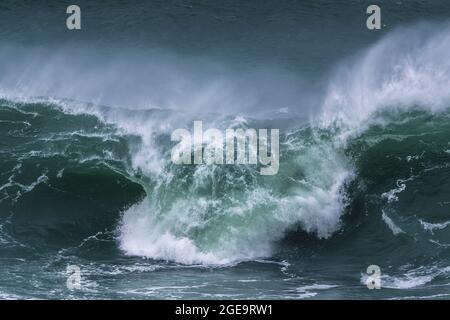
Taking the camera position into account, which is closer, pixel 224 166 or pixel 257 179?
pixel 257 179

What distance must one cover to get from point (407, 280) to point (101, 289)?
905 centimetres

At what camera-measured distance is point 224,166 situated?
93.8ft

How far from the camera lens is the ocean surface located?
2495 centimetres

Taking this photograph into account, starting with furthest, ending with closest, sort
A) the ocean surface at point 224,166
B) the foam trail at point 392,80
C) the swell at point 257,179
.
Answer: the foam trail at point 392,80, the swell at point 257,179, the ocean surface at point 224,166

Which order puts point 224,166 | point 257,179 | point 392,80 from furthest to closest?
point 392,80 → point 224,166 → point 257,179

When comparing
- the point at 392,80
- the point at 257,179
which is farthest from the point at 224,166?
the point at 392,80

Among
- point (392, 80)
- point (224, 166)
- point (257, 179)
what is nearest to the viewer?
point (257, 179)

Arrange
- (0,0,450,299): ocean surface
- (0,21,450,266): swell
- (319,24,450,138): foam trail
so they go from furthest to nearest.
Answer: (319,24,450,138): foam trail → (0,21,450,266): swell → (0,0,450,299): ocean surface

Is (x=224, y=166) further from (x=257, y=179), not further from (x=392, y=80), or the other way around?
(x=392, y=80)

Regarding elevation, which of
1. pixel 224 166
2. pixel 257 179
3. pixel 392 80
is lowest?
pixel 257 179

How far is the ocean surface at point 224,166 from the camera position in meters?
25.0

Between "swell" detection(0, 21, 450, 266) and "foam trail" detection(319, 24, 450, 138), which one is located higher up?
"foam trail" detection(319, 24, 450, 138)

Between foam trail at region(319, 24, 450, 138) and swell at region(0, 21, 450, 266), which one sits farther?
foam trail at region(319, 24, 450, 138)
